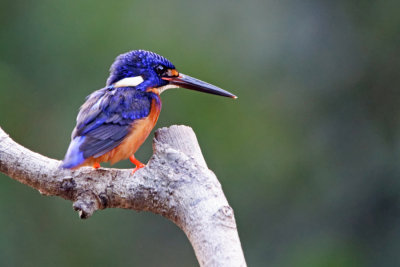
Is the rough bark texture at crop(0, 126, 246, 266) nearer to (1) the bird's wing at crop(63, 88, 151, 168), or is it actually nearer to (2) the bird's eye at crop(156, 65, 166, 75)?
(1) the bird's wing at crop(63, 88, 151, 168)

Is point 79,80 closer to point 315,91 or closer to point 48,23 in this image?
point 48,23

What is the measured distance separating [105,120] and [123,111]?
0.08 m

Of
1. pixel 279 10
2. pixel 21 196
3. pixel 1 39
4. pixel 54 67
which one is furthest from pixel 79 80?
pixel 279 10

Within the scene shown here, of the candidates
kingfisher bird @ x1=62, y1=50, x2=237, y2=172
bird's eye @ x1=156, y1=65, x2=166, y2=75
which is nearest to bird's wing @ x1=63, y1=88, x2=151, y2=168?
kingfisher bird @ x1=62, y1=50, x2=237, y2=172

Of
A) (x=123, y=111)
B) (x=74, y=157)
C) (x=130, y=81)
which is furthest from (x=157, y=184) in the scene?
(x=130, y=81)

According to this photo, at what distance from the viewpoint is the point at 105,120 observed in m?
2.10

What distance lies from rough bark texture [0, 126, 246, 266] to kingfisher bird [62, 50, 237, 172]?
8cm

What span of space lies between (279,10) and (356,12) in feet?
1.56

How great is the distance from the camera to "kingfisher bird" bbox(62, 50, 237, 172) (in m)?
1.99

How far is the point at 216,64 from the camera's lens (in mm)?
3764

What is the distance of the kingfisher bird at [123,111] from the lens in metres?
1.99

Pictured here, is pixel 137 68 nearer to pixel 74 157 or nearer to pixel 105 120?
pixel 105 120

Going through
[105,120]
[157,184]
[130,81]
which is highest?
[130,81]

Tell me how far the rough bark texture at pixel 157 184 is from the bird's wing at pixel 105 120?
0.25ft
